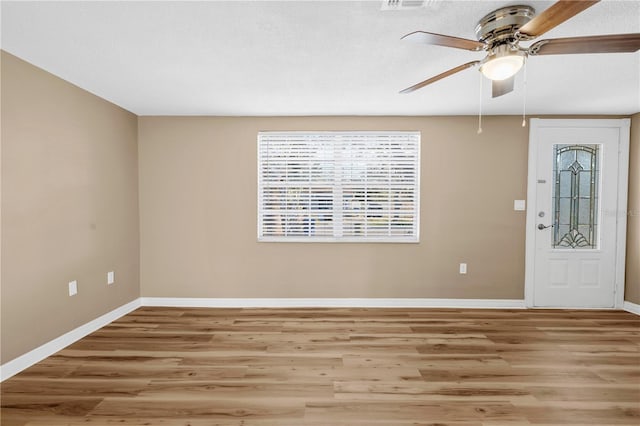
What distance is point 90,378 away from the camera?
2.38m

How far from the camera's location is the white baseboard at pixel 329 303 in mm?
3957

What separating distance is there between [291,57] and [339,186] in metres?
1.87

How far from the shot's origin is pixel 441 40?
1.66 metres

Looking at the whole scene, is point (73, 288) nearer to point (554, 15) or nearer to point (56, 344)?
point (56, 344)

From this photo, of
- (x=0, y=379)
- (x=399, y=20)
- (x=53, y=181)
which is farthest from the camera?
(x=53, y=181)

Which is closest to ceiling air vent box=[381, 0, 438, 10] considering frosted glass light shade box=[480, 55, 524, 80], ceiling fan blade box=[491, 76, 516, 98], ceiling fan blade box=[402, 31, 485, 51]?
ceiling fan blade box=[402, 31, 485, 51]

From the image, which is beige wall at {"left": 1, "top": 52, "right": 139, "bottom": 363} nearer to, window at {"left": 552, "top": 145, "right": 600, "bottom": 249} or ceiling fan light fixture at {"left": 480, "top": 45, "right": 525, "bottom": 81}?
ceiling fan light fixture at {"left": 480, "top": 45, "right": 525, "bottom": 81}

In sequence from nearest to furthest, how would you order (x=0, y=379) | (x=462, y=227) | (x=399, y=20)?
(x=399, y=20) < (x=0, y=379) < (x=462, y=227)

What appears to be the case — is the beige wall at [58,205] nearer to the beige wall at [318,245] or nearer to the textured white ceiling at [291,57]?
the textured white ceiling at [291,57]

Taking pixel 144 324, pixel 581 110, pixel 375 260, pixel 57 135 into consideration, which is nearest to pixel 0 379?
pixel 144 324

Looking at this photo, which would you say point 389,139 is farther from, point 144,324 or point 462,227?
point 144,324

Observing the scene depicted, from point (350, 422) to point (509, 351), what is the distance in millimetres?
1731

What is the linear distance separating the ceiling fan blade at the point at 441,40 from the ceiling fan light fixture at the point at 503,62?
0.11 metres

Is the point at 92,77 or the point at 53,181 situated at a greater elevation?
the point at 92,77
